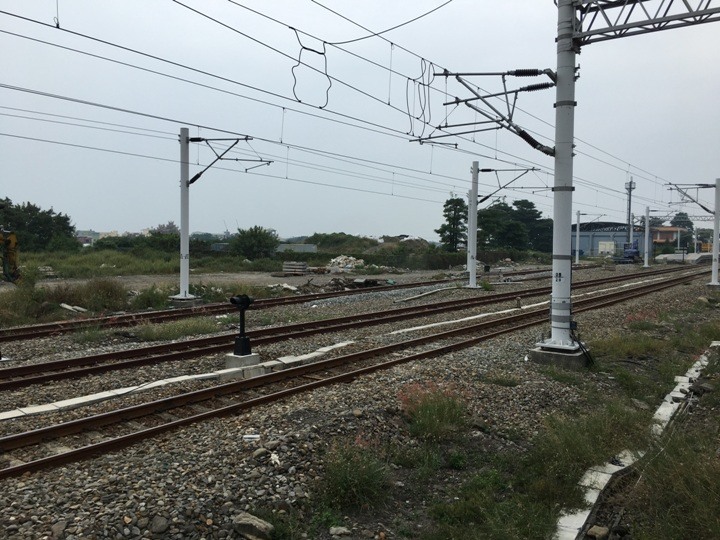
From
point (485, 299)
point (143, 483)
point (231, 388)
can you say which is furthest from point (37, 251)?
point (143, 483)

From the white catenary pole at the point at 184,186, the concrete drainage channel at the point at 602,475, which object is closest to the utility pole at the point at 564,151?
the concrete drainage channel at the point at 602,475

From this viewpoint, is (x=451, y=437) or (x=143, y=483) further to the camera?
(x=451, y=437)

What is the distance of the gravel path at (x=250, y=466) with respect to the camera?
15.4 ft

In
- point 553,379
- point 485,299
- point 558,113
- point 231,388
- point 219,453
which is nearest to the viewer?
point 219,453

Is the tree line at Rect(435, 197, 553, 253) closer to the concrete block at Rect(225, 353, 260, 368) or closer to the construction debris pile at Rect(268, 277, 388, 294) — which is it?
the construction debris pile at Rect(268, 277, 388, 294)

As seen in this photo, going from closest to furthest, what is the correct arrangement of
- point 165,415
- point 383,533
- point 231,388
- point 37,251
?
point 383,533, point 165,415, point 231,388, point 37,251

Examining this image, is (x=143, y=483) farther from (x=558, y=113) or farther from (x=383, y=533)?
(x=558, y=113)

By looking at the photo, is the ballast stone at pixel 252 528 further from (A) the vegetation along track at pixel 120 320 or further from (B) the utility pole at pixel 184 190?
(B) the utility pole at pixel 184 190

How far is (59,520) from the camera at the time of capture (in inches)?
181

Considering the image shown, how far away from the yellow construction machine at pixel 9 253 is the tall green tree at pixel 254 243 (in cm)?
3667

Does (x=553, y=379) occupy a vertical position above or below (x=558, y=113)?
below

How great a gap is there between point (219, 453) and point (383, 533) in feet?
6.31

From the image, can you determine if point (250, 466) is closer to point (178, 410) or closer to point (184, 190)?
point (178, 410)

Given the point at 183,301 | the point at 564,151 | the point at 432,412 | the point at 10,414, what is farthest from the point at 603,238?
the point at 10,414
